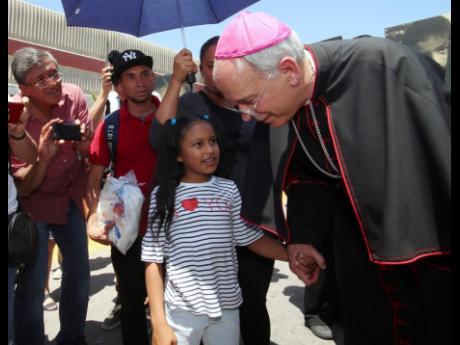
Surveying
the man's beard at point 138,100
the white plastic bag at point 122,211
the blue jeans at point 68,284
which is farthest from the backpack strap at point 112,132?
the blue jeans at point 68,284

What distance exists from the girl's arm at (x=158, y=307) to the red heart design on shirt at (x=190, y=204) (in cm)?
A: 32

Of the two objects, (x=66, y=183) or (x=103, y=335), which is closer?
(x=66, y=183)

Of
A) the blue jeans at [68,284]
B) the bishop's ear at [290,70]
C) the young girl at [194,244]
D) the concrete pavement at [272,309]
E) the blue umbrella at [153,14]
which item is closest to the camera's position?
the bishop's ear at [290,70]

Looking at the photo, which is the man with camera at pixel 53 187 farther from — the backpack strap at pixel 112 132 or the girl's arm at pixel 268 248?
the girl's arm at pixel 268 248

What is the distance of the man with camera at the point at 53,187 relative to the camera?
8.96 ft

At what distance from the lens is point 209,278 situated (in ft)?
7.36

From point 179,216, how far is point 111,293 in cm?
255

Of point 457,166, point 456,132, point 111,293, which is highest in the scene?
point 456,132

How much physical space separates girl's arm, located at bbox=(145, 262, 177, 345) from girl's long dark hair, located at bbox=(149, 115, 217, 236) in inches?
8.2

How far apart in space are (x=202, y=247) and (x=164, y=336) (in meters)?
0.45

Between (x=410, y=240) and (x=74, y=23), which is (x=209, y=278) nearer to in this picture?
(x=410, y=240)

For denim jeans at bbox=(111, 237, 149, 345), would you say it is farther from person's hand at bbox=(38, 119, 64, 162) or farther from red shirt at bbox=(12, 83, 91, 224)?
person's hand at bbox=(38, 119, 64, 162)

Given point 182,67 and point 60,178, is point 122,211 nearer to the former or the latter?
point 60,178
